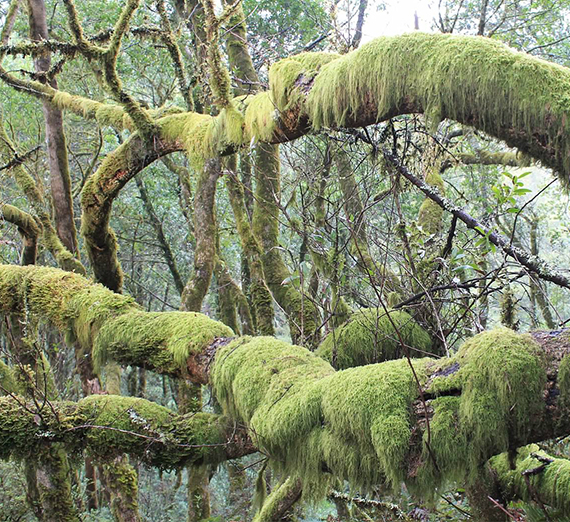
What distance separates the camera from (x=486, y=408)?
2018mm

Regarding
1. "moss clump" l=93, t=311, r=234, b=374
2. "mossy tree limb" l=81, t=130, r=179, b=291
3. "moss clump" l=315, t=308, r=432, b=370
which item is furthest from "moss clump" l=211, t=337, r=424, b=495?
"mossy tree limb" l=81, t=130, r=179, b=291

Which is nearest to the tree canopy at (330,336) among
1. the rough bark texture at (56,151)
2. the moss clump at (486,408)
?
the moss clump at (486,408)

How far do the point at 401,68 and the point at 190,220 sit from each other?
7.69 m

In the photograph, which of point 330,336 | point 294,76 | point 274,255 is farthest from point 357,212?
point 294,76

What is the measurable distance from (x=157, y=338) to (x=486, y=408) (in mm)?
2304

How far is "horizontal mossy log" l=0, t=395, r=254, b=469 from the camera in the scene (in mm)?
3080

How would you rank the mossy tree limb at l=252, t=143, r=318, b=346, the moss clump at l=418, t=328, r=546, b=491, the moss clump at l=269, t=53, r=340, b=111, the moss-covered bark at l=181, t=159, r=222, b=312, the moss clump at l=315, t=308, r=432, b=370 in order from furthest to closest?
the moss-covered bark at l=181, t=159, r=222, b=312
the mossy tree limb at l=252, t=143, r=318, b=346
the moss clump at l=315, t=308, r=432, b=370
the moss clump at l=269, t=53, r=340, b=111
the moss clump at l=418, t=328, r=546, b=491

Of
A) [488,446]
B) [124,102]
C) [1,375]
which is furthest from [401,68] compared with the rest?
[1,375]

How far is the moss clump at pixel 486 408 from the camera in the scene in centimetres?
199

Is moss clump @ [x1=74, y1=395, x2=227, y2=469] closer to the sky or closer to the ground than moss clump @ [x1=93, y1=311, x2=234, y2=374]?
closer to the ground

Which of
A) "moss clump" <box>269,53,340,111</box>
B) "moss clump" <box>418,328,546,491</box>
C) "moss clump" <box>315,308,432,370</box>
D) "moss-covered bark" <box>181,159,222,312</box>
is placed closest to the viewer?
"moss clump" <box>418,328,546,491</box>

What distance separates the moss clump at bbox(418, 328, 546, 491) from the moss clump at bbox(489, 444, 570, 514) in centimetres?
111

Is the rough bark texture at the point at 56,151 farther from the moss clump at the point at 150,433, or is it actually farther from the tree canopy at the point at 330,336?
the moss clump at the point at 150,433

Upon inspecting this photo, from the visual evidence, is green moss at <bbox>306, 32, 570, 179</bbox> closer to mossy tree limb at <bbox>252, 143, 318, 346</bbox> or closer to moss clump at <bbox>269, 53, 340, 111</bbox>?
moss clump at <bbox>269, 53, 340, 111</bbox>
